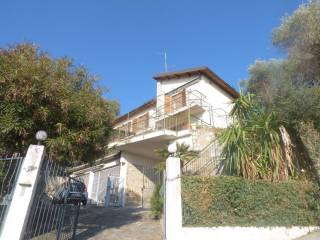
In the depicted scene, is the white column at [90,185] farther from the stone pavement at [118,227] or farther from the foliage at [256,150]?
the foliage at [256,150]

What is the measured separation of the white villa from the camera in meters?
17.8

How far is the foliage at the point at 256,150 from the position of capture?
35.0 feet

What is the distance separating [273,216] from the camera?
9508 millimetres

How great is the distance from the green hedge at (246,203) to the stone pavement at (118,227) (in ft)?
5.25

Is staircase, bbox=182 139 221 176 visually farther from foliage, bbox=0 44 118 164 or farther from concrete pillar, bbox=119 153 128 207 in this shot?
concrete pillar, bbox=119 153 128 207

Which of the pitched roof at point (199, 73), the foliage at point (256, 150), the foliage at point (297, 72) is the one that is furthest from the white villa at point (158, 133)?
the foliage at point (256, 150)

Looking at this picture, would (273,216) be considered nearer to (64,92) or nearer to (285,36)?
(64,92)

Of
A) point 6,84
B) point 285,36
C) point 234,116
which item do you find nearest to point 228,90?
point 285,36

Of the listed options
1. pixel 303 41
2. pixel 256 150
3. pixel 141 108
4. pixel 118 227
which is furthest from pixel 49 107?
pixel 141 108

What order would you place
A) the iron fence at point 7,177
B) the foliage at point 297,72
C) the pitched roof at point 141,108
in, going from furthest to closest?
1. the pitched roof at point 141,108
2. the foliage at point 297,72
3. the iron fence at point 7,177

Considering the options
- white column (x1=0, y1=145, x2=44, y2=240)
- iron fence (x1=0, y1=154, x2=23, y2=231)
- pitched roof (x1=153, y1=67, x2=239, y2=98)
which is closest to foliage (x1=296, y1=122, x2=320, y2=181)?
white column (x1=0, y1=145, x2=44, y2=240)

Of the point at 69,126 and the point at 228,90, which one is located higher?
the point at 228,90

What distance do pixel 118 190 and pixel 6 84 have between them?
38.4 ft

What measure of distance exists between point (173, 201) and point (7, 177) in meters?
4.25
